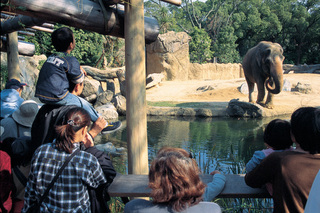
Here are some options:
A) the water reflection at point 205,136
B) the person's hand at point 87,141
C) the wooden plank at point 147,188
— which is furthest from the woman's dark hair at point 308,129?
the water reflection at point 205,136

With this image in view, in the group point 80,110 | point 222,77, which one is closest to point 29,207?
point 80,110

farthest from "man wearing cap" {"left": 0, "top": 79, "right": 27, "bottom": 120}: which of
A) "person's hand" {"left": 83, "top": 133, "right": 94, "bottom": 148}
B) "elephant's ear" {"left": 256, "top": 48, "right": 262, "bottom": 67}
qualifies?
"elephant's ear" {"left": 256, "top": 48, "right": 262, "bottom": 67}

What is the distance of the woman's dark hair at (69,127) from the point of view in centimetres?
167

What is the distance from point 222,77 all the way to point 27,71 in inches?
606

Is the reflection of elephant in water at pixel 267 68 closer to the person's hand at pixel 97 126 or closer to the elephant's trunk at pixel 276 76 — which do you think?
the elephant's trunk at pixel 276 76

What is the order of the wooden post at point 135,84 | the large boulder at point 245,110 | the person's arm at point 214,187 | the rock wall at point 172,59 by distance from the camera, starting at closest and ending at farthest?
the person's arm at point 214,187 → the wooden post at point 135,84 → the large boulder at point 245,110 → the rock wall at point 172,59

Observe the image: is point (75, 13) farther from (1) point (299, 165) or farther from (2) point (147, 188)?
(1) point (299, 165)

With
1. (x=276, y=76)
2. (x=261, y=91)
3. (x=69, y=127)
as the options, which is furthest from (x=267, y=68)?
(x=69, y=127)

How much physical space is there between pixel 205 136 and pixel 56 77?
6.00m

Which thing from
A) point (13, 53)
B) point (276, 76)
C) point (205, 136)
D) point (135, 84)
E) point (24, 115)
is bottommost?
point (205, 136)

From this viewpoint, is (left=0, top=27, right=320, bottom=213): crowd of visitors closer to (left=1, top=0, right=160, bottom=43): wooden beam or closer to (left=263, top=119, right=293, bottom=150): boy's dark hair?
(left=263, top=119, right=293, bottom=150): boy's dark hair

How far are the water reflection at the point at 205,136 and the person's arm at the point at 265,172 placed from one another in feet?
11.5

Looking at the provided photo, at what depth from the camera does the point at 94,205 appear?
1.75 m

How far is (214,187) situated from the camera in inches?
74.7
